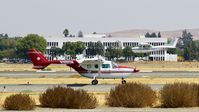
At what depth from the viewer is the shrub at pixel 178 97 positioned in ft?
93.6

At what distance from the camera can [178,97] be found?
28.6m

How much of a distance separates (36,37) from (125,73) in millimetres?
143612

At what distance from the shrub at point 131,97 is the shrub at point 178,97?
808mm

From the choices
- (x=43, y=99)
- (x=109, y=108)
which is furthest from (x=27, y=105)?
(x=109, y=108)

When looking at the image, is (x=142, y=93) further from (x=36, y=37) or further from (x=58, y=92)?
(x=36, y=37)

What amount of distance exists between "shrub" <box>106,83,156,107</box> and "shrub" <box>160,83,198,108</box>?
808 millimetres

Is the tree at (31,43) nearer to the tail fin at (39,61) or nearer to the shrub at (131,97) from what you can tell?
the tail fin at (39,61)

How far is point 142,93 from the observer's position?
97.3 ft

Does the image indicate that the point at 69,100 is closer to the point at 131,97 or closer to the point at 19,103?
the point at 19,103

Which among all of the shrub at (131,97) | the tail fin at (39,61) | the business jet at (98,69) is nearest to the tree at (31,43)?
the tail fin at (39,61)

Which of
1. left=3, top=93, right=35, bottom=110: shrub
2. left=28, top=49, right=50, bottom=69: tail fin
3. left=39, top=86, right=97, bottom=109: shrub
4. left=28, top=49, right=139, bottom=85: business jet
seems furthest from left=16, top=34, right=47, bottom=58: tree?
left=3, top=93, right=35, bottom=110: shrub

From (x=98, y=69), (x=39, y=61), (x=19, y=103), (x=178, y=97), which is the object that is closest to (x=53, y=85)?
(x=98, y=69)

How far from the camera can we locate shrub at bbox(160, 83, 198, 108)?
28.5 m

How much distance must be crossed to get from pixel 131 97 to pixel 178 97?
2417mm
